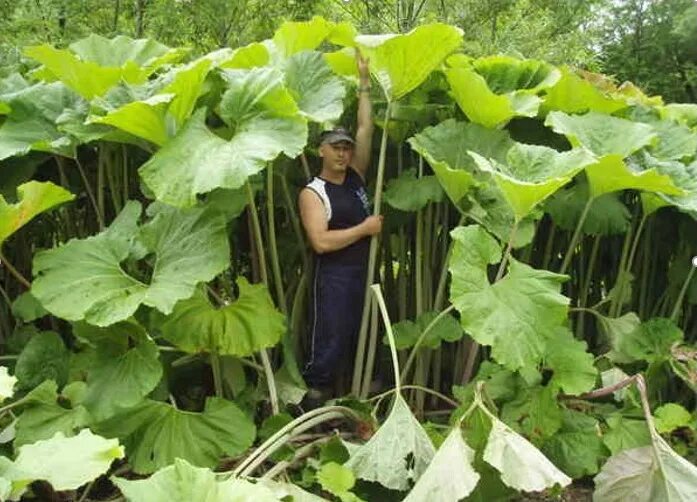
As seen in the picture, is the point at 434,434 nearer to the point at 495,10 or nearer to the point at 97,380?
the point at 97,380

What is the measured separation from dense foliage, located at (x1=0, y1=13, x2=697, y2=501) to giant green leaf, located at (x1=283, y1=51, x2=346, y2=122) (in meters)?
0.01

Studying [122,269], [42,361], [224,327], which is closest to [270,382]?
[224,327]

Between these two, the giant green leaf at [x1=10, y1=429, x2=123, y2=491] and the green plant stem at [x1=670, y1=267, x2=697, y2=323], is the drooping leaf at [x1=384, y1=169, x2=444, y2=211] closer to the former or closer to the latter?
the green plant stem at [x1=670, y1=267, x2=697, y2=323]

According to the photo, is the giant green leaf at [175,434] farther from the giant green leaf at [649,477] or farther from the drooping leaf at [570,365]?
the giant green leaf at [649,477]

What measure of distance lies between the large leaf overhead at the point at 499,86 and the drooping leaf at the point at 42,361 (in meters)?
1.91

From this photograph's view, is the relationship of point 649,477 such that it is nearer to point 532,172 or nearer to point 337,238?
point 532,172

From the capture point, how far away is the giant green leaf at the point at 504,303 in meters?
2.68

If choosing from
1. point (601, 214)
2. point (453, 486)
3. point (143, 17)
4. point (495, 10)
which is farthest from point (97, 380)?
point (495, 10)

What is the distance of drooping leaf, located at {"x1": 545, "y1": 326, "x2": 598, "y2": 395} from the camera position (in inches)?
119

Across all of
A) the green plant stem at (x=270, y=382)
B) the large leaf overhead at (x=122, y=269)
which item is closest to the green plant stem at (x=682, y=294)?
the green plant stem at (x=270, y=382)

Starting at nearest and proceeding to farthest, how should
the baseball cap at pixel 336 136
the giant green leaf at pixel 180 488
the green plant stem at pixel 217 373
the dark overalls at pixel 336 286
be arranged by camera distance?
the giant green leaf at pixel 180 488 < the green plant stem at pixel 217 373 < the baseball cap at pixel 336 136 < the dark overalls at pixel 336 286

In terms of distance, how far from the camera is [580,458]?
3.12 metres

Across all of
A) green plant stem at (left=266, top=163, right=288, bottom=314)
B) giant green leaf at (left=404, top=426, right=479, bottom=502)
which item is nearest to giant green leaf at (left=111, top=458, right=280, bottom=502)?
giant green leaf at (left=404, top=426, right=479, bottom=502)

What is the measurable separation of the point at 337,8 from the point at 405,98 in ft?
27.4
